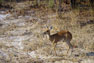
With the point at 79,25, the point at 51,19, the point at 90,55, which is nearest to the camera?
the point at 90,55

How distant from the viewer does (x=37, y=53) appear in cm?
675

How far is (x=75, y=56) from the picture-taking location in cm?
647

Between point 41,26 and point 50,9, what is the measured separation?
12.3 ft

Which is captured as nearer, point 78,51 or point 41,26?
point 78,51

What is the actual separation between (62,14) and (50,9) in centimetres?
164

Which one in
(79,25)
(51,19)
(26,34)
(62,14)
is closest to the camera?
(26,34)

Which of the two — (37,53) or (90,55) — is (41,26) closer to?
(37,53)

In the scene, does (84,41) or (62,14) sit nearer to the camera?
(84,41)

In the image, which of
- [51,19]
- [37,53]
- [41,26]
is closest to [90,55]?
[37,53]

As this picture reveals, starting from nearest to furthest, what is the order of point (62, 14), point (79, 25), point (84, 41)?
point (84, 41) → point (79, 25) → point (62, 14)

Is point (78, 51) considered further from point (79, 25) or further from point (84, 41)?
point (79, 25)

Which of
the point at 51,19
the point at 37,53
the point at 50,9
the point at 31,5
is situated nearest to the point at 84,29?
the point at 51,19

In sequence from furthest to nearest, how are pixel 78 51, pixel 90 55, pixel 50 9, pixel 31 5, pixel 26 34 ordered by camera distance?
pixel 31 5 < pixel 50 9 < pixel 26 34 < pixel 78 51 < pixel 90 55

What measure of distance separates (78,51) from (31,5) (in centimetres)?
869
